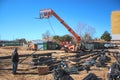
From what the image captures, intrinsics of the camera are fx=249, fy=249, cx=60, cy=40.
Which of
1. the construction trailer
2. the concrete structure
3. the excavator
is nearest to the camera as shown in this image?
the excavator

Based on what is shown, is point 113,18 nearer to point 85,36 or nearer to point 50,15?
point 85,36

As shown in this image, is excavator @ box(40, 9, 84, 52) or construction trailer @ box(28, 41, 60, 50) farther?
construction trailer @ box(28, 41, 60, 50)

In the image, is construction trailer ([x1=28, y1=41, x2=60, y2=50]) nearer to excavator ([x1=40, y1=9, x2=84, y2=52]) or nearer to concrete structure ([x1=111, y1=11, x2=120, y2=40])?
excavator ([x1=40, y1=9, x2=84, y2=52])

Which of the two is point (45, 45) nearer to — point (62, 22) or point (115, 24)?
point (62, 22)

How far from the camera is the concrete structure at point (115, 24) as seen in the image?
77.8 metres

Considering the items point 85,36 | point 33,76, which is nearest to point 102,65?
point 33,76

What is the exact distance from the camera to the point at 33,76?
50.2 feet

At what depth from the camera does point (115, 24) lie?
7875cm

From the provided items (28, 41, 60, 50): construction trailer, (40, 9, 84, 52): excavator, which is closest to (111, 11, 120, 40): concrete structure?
(28, 41, 60, 50): construction trailer

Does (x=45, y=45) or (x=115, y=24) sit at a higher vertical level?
(x=115, y=24)

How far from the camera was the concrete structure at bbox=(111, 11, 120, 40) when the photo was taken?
77.8 meters

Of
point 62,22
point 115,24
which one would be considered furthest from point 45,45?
point 115,24

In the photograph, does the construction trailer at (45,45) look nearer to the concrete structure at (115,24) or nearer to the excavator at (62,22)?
the excavator at (62,22)

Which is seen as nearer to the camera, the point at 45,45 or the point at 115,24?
the point at 45,45
